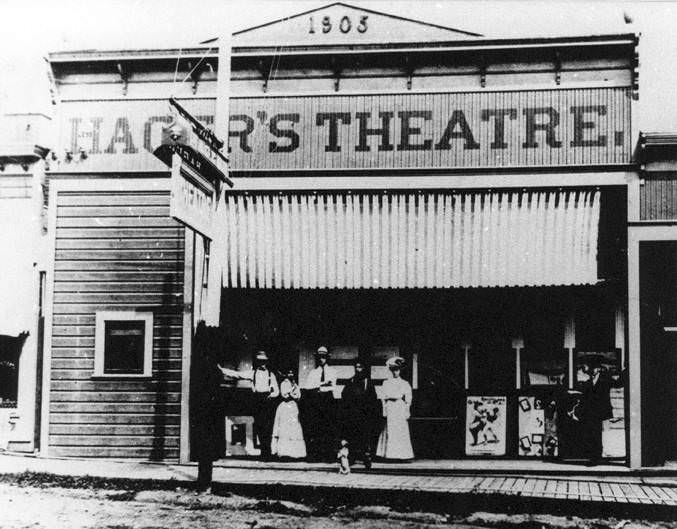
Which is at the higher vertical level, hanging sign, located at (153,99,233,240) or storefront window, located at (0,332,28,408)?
hanging sign, located at (153,99,233,240)

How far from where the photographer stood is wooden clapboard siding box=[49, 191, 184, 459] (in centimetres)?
1245

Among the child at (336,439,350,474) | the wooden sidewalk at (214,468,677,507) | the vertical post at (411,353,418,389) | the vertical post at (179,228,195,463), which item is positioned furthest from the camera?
the vertical post at (411,353,418,389)

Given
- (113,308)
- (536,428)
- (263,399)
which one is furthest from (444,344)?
(113,308)

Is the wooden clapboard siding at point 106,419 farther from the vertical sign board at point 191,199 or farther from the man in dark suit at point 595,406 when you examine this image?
the man in dark suit at point 595,406

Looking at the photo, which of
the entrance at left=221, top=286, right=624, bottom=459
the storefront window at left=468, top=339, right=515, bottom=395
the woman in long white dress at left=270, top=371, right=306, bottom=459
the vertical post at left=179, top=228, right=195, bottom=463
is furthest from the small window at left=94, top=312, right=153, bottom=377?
the storefront window at left=468, top=339, right=515, bottom=395

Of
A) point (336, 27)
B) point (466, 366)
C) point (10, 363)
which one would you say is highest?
point (336, 27)

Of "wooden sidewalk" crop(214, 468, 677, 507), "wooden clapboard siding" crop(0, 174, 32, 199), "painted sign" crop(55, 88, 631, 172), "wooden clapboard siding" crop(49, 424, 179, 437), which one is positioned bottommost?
"wooden sidewalk" crop(214, 468, 677, 507)

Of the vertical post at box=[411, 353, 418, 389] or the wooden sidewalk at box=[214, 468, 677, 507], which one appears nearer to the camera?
the wooden sidewalk at box=[214, 468, 677, 507]

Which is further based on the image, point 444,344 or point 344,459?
point 444,344

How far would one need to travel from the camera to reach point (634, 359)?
38.7ft

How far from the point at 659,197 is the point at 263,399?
6.87 metres

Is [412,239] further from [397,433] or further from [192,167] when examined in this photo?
[192,167]

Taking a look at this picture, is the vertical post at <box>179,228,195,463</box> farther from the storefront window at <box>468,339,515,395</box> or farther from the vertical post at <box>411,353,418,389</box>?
the storefront window at <box>468,339,515,395</box>

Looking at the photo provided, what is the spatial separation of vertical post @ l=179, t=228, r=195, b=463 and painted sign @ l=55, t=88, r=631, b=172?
1643 mm
